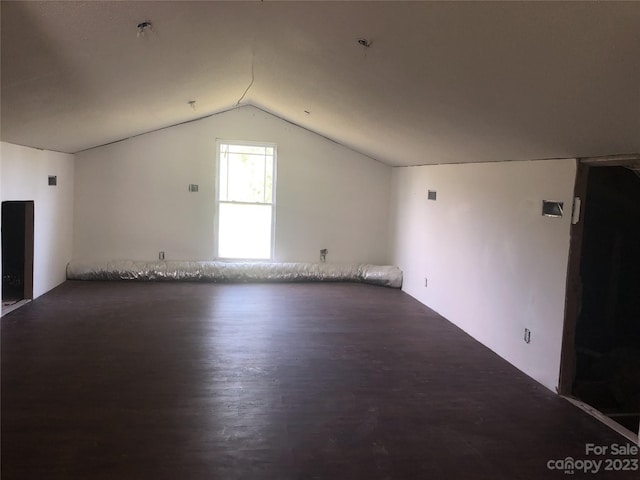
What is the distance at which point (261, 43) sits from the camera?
3.86m

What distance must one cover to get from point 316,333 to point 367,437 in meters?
2.07

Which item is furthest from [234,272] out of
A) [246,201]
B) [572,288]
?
[572,288]

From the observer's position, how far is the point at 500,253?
4.66 meters

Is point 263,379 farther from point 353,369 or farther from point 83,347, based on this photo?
point 83,347

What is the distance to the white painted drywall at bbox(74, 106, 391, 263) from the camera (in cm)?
741

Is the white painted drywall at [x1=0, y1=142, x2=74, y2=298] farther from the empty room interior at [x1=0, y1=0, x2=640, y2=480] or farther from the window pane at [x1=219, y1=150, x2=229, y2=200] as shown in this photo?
the window pane at [x1=219, y1=150, x2=229, y2=200]

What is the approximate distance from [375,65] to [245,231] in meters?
4.85

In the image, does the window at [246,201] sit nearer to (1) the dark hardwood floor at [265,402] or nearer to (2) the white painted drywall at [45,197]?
(2) the white painted drywall at [45,197]

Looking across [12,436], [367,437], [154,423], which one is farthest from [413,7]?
[12,436]

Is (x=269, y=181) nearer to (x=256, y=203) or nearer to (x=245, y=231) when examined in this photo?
(x=256, y=203)

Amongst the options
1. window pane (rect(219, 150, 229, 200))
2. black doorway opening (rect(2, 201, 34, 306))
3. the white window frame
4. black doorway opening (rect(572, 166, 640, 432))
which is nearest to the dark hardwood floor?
black doorway opening (rect(2, 201, 34, 306))

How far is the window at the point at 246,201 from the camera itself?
305 inches

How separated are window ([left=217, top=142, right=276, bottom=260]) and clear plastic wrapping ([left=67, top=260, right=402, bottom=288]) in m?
0.41

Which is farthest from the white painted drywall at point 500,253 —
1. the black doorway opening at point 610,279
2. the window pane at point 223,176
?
the window pane at point 223,176
